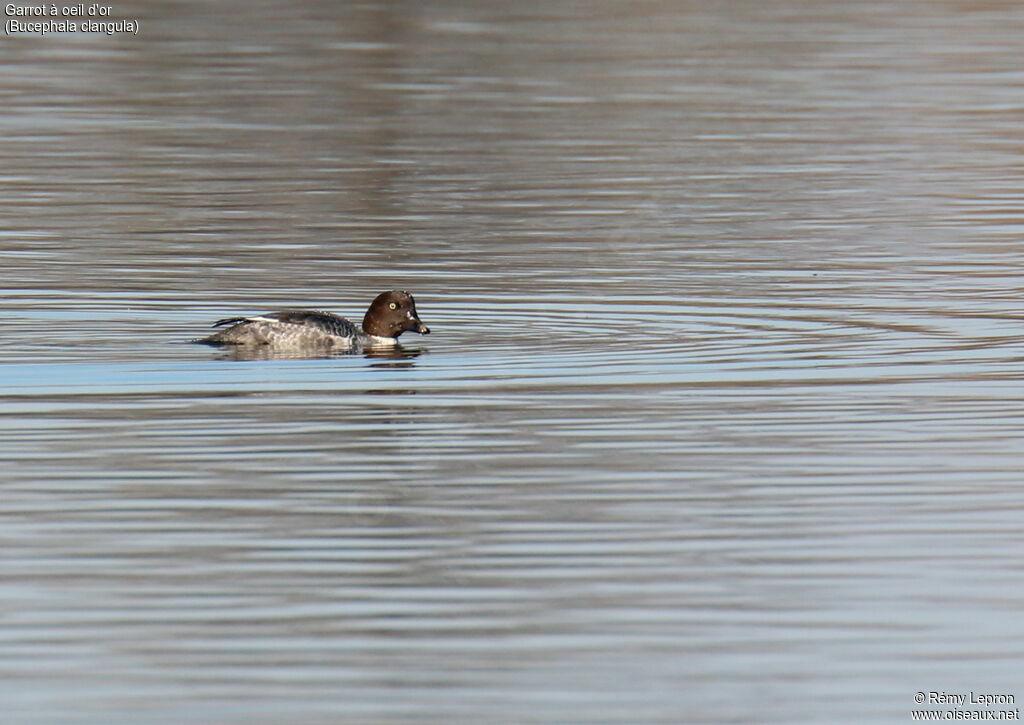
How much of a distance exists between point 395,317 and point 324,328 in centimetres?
52

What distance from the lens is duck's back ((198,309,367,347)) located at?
14180mm

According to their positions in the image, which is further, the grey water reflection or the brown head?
the brown head

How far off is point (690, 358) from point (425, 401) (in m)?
1.95

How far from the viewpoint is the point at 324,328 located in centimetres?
1431

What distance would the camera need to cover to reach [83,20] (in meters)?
45.0

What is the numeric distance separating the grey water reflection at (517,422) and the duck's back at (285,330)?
0.11 meters

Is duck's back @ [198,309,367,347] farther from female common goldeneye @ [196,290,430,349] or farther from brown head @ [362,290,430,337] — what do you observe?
brown head @ [362,290,430,337]

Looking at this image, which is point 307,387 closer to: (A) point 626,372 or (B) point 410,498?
(A) point 626,372

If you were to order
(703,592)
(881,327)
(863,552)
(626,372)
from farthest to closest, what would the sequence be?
(881,327)
(626,372)
(863,552)
(703,592)

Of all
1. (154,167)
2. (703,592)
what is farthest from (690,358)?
(154,167)

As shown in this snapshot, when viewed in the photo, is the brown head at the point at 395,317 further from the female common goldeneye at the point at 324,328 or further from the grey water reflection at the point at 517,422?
the grey water reflection at the point at 517,422

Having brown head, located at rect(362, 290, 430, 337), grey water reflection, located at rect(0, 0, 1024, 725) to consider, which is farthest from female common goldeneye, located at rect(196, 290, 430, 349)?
grey water reflection, located at rect(0, 0, 1024, 725)

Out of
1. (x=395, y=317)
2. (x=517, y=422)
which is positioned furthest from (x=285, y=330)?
(x=517, y=422)

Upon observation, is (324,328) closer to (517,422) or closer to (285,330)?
(285,330)
